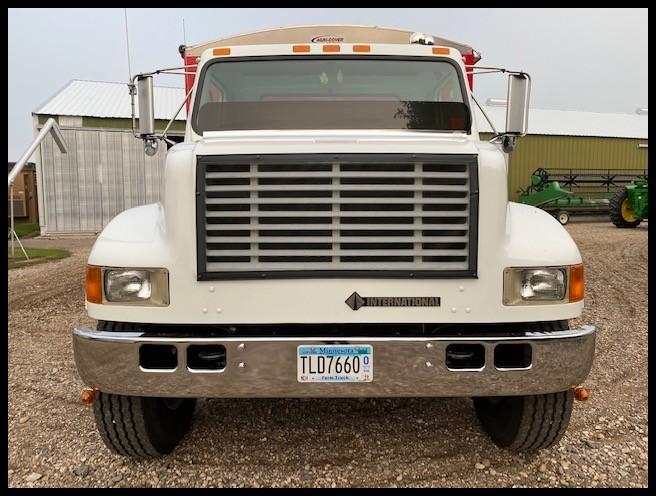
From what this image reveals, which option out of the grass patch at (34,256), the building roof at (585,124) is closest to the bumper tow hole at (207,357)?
the grass patch at (34,256)

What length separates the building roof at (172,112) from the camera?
1677 centimetres

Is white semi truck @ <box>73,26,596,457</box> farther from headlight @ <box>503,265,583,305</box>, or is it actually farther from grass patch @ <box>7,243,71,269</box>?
grass patch @ <box>7,243,71,269</box>

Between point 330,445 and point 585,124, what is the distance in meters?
26.8

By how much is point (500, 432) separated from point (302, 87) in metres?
2.50

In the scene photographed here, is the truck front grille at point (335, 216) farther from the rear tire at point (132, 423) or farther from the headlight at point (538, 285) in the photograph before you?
the rear tire at point (132, 423)

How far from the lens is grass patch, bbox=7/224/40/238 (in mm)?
16250

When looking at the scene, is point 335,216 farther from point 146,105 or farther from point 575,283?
point 146,105

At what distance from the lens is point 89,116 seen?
649 inches

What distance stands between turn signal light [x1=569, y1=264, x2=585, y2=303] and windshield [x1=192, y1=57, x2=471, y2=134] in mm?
1307

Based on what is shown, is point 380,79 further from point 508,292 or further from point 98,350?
point 98,350

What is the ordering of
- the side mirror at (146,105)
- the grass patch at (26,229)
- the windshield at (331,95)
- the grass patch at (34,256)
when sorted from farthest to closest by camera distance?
the grass patch at (26,229)
the grass patch at (34,256)
the side mirror at (146,105)
the windshield at (331,95)

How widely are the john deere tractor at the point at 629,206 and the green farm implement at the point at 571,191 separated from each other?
0.43m

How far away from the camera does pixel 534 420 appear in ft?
9.51

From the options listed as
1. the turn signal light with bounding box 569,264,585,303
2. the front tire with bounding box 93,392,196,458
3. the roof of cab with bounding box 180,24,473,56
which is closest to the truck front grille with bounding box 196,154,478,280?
the turn signal light with bounding box 569,264,585,303
